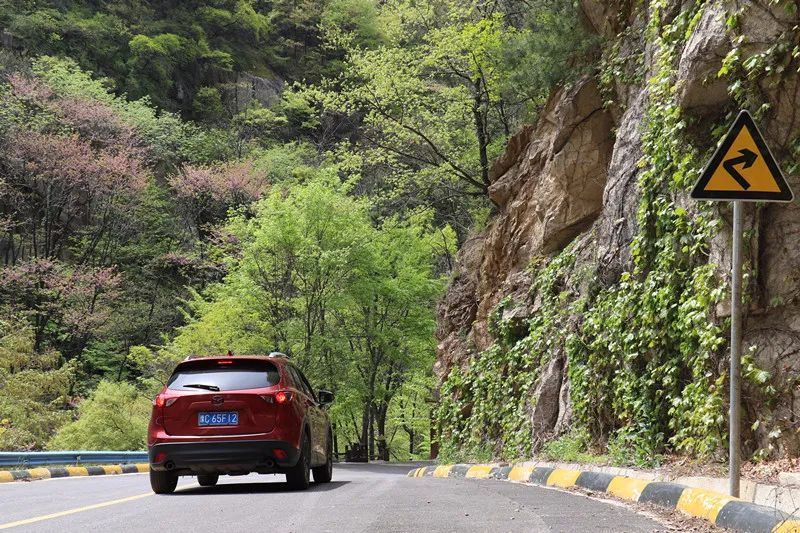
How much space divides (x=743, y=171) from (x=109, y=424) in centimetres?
2869

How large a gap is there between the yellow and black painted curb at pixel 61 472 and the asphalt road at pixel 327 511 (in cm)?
Result: 448

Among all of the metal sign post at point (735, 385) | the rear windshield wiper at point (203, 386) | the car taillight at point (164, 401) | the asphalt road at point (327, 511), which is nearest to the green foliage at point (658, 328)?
the asphalt road at point (327, 511)

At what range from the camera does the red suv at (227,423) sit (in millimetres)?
10750

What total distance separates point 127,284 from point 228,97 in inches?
686

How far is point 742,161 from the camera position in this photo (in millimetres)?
7219

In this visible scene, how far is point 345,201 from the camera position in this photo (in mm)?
33812

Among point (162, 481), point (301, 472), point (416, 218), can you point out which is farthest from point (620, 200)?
point (416, 218)

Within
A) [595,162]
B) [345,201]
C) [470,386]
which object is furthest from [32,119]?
[595,162]

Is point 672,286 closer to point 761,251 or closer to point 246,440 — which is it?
point 761,251

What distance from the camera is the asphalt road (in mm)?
6773

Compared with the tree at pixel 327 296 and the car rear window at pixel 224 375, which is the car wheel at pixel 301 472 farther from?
the tree at pixel 327 296

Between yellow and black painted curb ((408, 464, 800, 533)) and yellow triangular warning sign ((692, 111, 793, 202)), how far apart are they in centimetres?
235

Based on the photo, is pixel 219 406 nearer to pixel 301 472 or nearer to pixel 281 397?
pixel 281 397

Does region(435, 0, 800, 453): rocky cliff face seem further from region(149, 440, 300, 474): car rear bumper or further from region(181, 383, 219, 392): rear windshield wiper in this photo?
region(181, 383, 219, 392): rear windshield wiper
